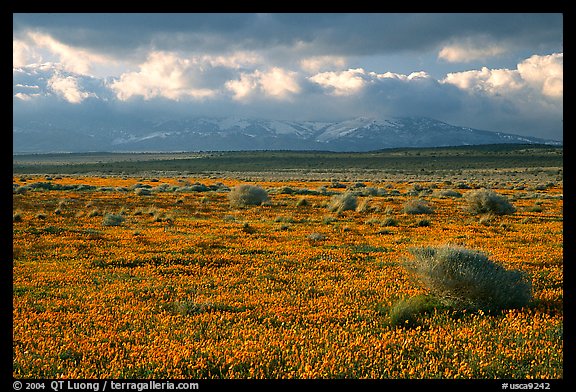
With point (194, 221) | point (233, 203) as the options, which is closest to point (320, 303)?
point (194, 221)

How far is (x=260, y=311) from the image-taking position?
8914 millimetres

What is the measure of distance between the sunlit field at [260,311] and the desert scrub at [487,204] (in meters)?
8.12

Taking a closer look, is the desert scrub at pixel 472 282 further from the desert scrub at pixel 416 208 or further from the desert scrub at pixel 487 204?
the desert scrub at pixel 487 204

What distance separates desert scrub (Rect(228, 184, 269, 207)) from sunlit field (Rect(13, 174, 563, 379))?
14.5 meters

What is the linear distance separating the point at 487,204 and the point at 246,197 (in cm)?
1773

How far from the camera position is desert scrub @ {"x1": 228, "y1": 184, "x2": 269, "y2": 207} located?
34.5 metres

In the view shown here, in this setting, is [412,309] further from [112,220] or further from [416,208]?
[416,208]

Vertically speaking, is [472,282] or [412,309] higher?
[472,282]

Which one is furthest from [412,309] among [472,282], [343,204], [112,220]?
[343,204]

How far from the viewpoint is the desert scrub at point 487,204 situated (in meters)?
27.7

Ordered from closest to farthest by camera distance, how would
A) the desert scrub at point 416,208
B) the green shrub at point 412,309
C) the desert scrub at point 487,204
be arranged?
the green shrub at point 412,309 < the desert scrub at point 487,204 < the desert scrub at point 416,208

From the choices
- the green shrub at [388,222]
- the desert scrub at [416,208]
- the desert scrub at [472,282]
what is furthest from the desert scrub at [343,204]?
the desert scrub at [472,282]

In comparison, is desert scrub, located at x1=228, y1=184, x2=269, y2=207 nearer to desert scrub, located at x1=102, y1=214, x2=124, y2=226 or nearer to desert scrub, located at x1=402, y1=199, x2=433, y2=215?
desert scrub, located at x1=102, y1=214, x2=124, y2=226
